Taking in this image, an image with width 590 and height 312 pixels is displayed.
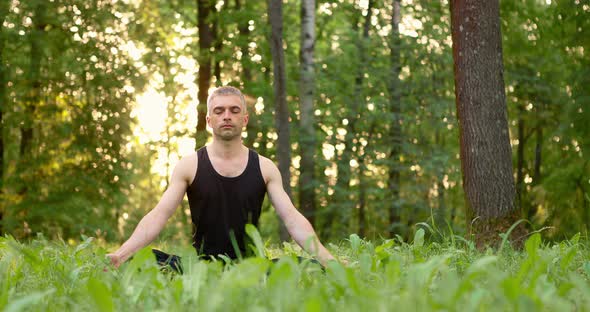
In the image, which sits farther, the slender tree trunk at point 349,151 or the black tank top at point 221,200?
the slender tree trunk at point 349,151

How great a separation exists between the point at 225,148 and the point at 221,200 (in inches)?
15.6

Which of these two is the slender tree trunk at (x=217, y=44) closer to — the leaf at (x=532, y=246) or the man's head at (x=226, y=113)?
the man's head at (x=226, y=113)

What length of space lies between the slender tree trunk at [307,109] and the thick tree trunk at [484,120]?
10.9 meters

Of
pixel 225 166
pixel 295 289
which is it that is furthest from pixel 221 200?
pixel 295 289

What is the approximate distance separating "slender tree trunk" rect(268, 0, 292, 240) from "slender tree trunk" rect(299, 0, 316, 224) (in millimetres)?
2847

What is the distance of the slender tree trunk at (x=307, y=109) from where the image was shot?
17938mm

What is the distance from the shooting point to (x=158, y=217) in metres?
5.02

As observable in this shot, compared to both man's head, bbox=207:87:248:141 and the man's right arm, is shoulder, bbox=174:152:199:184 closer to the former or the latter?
the man's right arm

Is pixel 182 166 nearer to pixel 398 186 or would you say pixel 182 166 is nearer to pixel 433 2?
pixel 398 186

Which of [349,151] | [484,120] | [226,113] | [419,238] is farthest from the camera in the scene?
[349,151]

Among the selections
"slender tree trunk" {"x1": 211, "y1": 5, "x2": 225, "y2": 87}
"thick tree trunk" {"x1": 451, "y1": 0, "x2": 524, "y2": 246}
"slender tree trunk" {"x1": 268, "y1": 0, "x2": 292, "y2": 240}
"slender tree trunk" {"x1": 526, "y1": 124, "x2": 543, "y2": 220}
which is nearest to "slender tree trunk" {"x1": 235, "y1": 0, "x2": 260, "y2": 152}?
"slender tree trunk" {"x1": 211, "y1": 5, "x2": 225, "y2": 87}

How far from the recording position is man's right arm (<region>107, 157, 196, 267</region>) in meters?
4.44

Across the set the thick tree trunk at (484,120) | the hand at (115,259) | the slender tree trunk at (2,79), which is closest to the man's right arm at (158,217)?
the hand at (115,259)

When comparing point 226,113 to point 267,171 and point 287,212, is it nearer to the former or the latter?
point 267,171
